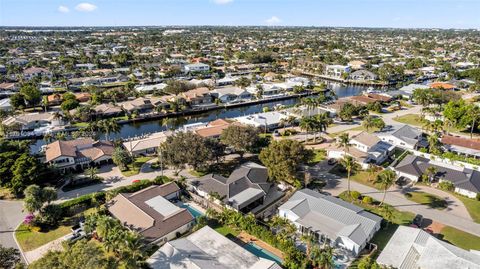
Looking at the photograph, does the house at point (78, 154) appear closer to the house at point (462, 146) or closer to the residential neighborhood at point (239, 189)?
the residential neighborhood at point (239, 189)

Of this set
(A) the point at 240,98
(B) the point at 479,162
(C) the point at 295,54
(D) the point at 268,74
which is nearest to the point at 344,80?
(D) the point at 268,74

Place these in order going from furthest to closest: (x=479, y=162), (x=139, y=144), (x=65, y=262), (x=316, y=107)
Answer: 1. (x=316, y=107)
2. (x=139, y=144)
3. (x=479, y=162)
4. (x=65, y=262)

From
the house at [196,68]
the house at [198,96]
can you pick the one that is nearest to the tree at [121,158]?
the house at [198,96]

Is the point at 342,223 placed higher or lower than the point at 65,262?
lower

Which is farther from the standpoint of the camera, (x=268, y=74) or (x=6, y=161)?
(x=268, y=74)

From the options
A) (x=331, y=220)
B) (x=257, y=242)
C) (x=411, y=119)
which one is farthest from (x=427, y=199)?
(x=411, y=119)

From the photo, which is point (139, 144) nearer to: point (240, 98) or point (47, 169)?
point (47, 169)
